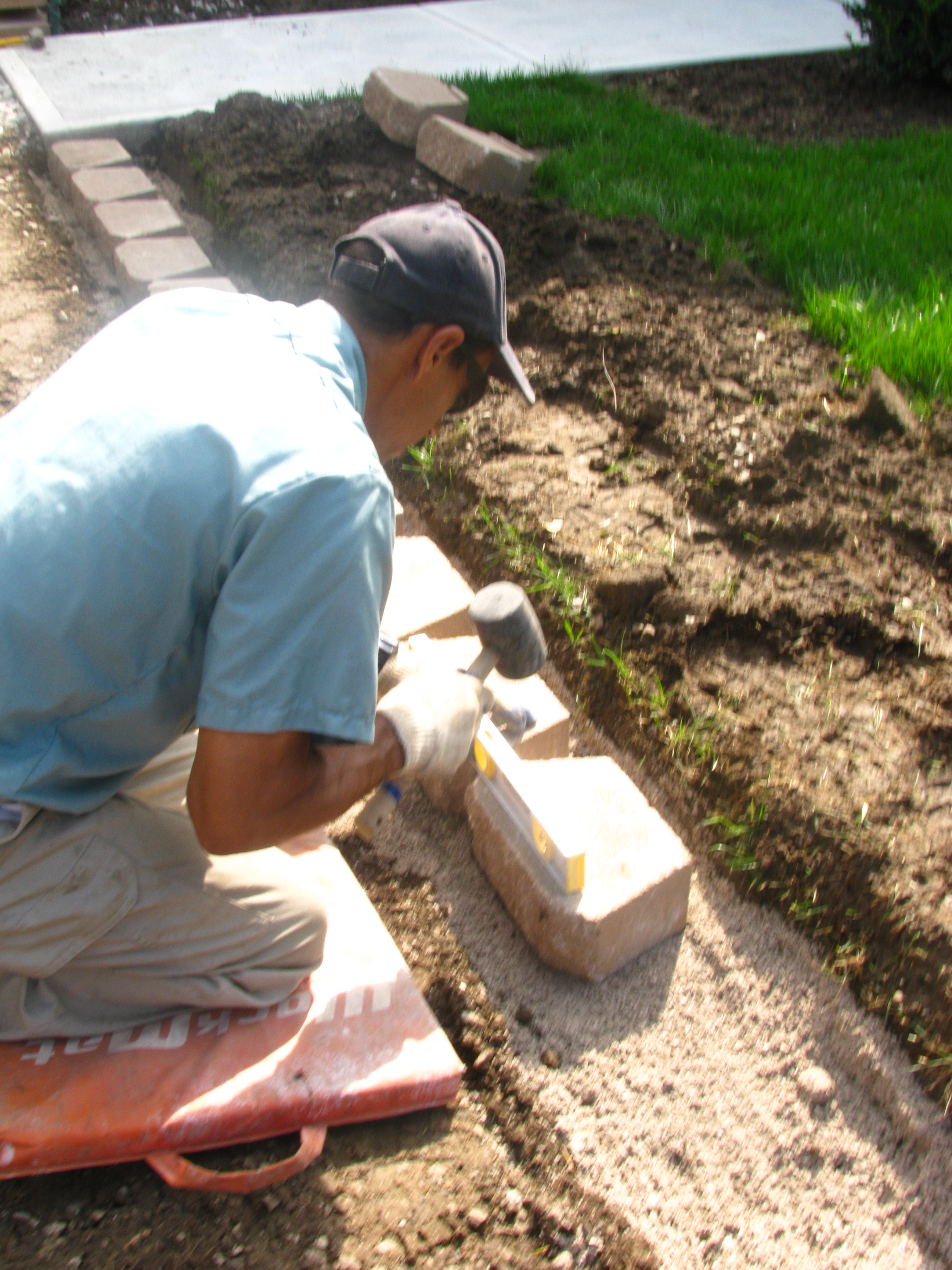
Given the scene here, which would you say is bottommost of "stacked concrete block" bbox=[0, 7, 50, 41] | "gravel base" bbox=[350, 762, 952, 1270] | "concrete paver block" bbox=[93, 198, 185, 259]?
"gravel base" bbox=[350, 762, 952, 1270]

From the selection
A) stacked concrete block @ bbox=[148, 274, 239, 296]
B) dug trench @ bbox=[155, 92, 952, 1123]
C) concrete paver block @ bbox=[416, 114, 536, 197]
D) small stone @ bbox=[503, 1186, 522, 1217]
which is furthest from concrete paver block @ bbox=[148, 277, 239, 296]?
small stone @ bbox=[503, 1186, 522, 1217]

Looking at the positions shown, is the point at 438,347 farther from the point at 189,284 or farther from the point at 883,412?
the point at 189,284

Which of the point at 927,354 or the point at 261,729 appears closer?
the point at 261,729

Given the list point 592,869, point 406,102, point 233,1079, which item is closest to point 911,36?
point 406,102

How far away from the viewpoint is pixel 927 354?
3.32 m

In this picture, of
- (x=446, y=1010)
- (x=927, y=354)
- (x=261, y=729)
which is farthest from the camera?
(x=927, y=354)

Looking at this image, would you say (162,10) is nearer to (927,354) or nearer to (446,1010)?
(927,354)

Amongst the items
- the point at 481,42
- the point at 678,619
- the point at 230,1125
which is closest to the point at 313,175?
the point at 481,42

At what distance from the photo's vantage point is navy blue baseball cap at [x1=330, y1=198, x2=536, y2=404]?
1.76 meters

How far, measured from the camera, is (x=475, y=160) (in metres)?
4.62

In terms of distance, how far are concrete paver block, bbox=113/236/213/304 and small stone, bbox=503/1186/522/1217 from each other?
3.68 m

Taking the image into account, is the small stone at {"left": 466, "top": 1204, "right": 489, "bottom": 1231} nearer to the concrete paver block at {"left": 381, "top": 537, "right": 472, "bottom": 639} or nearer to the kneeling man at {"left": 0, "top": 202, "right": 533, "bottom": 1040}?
the kneeling man at {"left": 0, "top": 202, "right": 533, "bottom": 1040}

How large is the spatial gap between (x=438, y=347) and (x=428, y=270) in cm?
14

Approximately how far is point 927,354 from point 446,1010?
2.60 metres
